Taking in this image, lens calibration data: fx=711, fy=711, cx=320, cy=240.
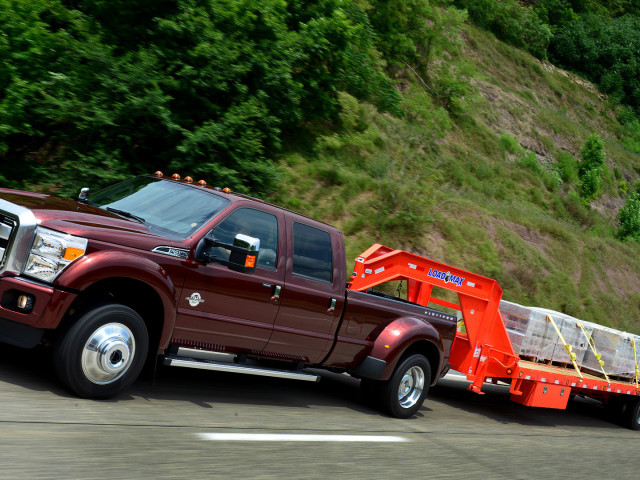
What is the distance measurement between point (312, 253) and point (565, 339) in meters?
4.55

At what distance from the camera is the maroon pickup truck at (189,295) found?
521 centimetres

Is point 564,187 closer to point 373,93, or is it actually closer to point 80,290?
point 373,93

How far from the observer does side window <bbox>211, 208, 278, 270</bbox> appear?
629cm

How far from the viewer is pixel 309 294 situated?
6.90 metres

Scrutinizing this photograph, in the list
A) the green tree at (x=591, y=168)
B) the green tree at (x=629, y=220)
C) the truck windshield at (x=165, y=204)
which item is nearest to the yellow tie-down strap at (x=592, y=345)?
the truck windshield at (x=165, y=204)

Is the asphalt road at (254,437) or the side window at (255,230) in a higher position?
the side window at (255,230)

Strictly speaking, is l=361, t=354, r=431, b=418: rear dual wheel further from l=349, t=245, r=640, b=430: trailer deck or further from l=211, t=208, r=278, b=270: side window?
l=211, t=208, r=278, b=270: side window

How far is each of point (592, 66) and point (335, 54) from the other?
61.4m

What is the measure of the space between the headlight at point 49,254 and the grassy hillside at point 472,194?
30.3ft

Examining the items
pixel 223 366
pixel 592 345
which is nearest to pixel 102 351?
pixel 223 366

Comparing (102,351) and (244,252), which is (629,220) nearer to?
(244,252)

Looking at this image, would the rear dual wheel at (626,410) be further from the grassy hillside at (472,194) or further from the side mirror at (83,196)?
the side mirror at (83,196)

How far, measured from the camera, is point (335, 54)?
57.6 feet

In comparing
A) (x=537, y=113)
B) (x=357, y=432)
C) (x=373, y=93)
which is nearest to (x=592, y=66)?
A: (x=537, y=113)
